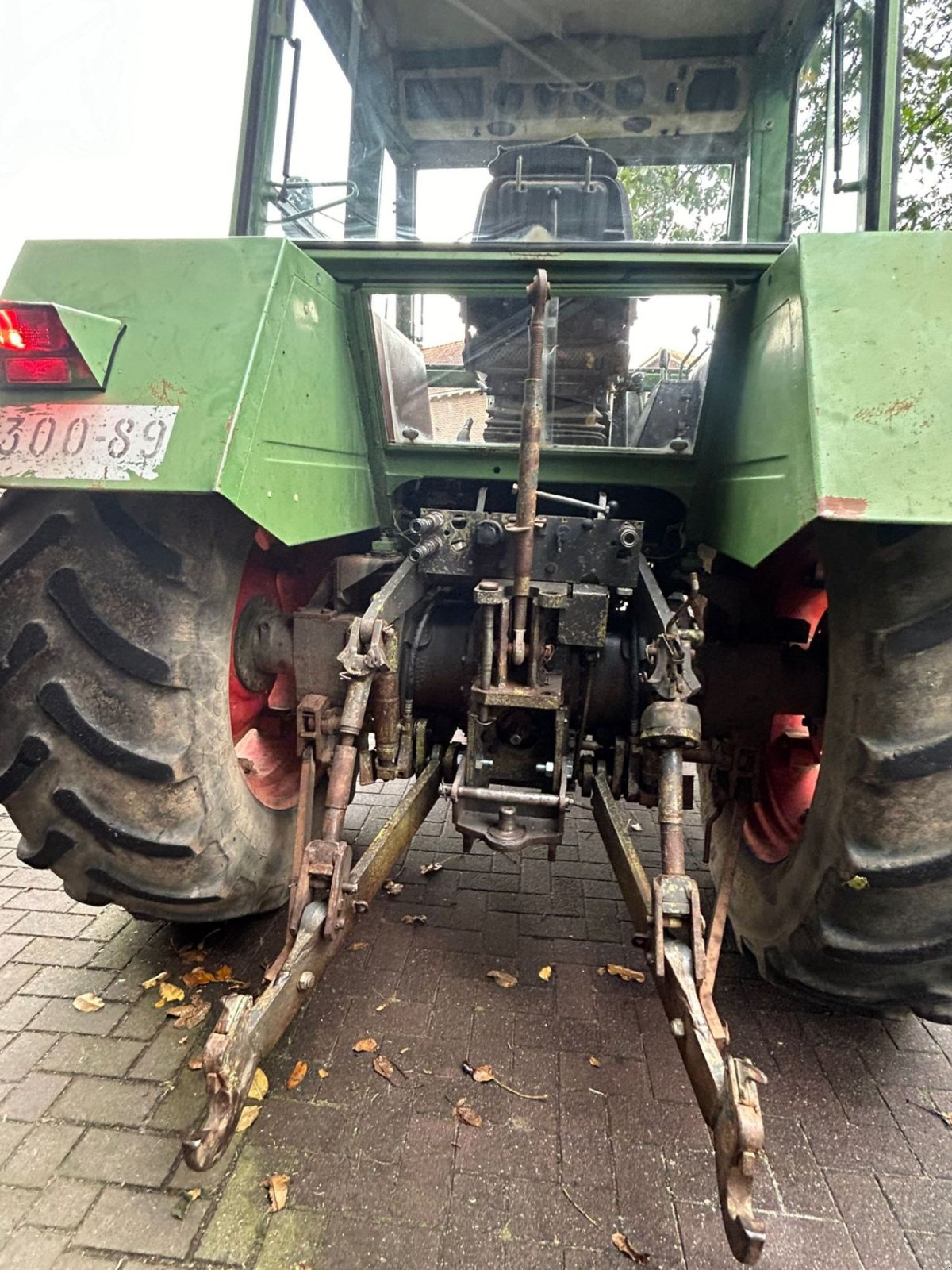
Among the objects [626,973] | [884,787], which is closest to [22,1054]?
[626,973]

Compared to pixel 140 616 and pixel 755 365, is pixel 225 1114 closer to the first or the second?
pixel 140 616

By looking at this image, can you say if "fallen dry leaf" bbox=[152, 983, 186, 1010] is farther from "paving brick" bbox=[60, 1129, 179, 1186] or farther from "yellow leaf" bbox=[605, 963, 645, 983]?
"yellow leaf" bbox=[605, 963, 645, 983]

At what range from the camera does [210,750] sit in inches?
71.4

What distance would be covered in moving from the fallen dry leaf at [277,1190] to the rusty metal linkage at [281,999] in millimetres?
253

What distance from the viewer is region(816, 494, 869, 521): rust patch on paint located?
1.26 meters

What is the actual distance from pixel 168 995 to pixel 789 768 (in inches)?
90.3

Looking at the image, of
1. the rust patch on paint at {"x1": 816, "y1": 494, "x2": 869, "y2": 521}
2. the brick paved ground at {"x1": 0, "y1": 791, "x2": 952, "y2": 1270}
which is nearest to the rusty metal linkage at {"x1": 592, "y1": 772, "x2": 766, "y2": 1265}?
the brick paved ground at {"x1": 0, "y1": 791, "x2": 952, "y2": 1270}

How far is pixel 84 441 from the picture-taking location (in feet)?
4.89

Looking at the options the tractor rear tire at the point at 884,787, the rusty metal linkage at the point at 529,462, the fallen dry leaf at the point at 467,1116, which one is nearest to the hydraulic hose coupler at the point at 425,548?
the rusty metal linkage at the point at 529,462

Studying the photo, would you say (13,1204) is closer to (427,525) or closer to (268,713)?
(268,713)

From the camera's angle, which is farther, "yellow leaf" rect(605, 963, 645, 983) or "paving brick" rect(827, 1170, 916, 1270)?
"yellow leaf" rect(605, 963, 645, 983)

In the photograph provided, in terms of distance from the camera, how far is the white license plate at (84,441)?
1.46 metres

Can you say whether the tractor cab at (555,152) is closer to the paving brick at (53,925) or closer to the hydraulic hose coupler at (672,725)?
the hydraulic hose coupler at (672,725)

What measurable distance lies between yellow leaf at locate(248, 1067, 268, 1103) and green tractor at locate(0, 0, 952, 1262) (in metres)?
0.44
